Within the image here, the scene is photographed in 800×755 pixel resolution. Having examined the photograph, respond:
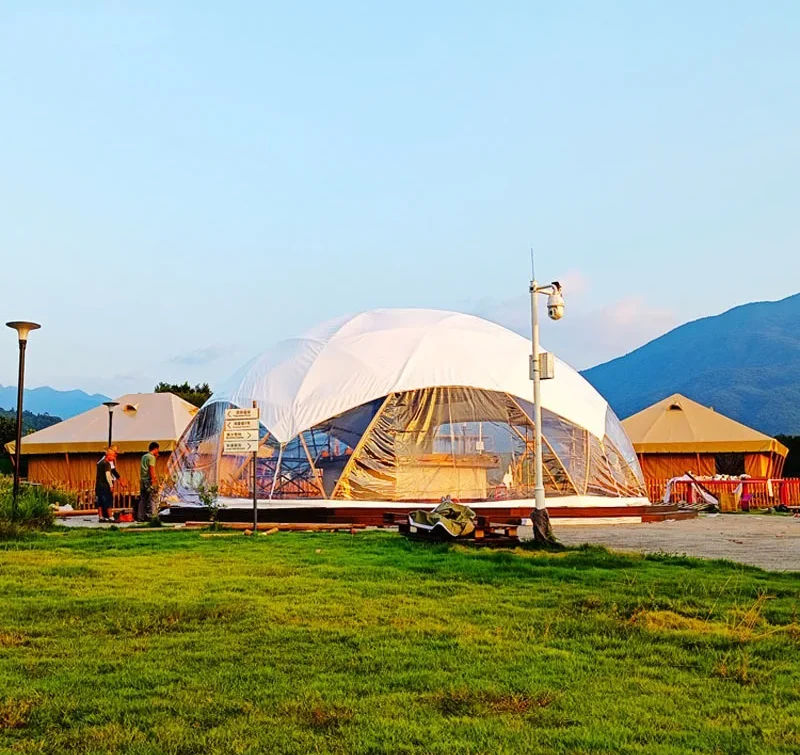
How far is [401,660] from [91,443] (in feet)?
89.4

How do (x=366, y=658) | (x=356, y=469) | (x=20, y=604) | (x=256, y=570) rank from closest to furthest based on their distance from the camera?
(x=366, y=658) < (x=20, y=604) < (x=256, y=570) < (x=356, y=469)

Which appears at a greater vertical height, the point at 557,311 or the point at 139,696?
the point at 557,311

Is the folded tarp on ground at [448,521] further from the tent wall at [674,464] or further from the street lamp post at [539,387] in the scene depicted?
the tent wall at [674,464]

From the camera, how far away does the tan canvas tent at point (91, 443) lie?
29594 mm

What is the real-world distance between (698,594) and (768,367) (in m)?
203

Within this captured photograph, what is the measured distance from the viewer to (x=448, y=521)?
35.4 feet

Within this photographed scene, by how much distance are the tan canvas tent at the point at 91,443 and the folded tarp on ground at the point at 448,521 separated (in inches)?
758

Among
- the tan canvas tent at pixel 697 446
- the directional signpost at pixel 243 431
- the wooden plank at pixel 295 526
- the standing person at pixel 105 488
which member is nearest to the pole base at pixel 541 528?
the wooden plank at pixel 295 526

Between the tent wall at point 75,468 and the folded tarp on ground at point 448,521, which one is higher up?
the tent wall at point 75,468

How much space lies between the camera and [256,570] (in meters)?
7.95

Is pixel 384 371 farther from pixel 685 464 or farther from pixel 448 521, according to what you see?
pixel 685 464

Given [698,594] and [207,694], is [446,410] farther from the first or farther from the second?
[207,694]

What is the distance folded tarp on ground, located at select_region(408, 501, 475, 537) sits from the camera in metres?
10.7

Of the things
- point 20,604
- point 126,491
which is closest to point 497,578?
point 20,604
